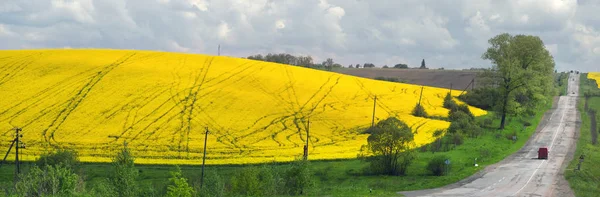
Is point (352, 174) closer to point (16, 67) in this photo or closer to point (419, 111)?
point (419, 111)

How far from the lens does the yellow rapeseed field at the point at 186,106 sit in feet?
213

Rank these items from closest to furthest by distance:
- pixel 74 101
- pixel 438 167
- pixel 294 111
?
pixel 438 167, pixel 74 101, pixel 294 111

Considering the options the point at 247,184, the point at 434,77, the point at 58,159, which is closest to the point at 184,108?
the point at 58,159

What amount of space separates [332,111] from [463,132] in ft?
60.1

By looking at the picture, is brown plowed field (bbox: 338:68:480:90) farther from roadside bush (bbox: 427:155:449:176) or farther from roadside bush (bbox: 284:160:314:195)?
roadside bush (bbox: 284:160:314:195)

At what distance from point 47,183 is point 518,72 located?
70.8m

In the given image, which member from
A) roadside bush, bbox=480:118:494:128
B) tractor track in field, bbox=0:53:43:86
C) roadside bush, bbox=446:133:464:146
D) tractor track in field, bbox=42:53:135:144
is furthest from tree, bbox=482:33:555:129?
tractor track in field, bbox=0:53:43:86

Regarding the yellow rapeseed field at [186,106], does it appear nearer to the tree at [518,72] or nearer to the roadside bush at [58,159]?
the roadside bush at [58,159]

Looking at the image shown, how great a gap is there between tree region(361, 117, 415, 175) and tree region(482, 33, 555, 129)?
3469cm

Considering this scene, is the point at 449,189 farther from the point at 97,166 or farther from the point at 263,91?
the point at 263,91

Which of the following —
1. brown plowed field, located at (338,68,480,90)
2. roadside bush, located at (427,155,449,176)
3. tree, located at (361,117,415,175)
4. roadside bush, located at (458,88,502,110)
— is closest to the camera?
roadside bush, located at (427,155,449,176)

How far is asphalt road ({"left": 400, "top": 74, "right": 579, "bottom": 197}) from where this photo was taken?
47.6 metres

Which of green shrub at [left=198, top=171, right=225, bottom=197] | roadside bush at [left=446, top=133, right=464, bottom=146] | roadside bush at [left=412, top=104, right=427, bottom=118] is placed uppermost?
roadside bush at [left=412, top=104, right=427, bottom=118]

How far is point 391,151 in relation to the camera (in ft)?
190
